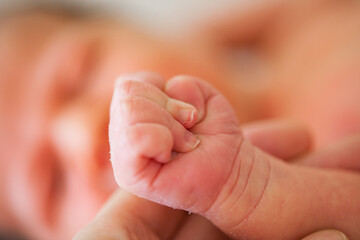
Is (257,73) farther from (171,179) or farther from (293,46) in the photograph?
(171,179)

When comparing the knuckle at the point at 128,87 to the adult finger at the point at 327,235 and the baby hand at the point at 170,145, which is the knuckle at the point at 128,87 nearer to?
Result: the baby hand at the point at 170,145

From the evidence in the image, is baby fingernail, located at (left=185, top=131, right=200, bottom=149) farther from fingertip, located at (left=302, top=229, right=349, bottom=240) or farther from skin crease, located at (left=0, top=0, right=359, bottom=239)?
skin crease, located at (left=0, top=0, right=359, bottom=239)

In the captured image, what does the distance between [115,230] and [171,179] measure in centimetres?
9

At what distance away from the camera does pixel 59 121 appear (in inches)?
27.3

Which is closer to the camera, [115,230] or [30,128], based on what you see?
[115,230]

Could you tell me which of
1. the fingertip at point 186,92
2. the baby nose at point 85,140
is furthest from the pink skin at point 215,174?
the baby nose at point 85,140

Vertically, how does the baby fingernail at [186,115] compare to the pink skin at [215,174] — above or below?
above

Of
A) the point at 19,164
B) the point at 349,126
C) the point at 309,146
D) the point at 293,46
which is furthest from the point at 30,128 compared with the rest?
A: the point at 293,46

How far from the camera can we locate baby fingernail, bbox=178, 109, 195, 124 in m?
0.34

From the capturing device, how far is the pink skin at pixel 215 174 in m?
0.29

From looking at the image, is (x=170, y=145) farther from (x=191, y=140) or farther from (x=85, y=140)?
(x=85, y=140)

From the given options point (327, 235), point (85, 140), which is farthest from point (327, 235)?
point (85, 140)

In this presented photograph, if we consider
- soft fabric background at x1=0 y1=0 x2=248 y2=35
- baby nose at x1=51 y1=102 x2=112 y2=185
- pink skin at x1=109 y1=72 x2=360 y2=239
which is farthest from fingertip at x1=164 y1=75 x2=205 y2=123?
soft fabric background at x1=0 y1=0 x2=248 y2=35

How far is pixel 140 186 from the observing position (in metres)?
0.30
